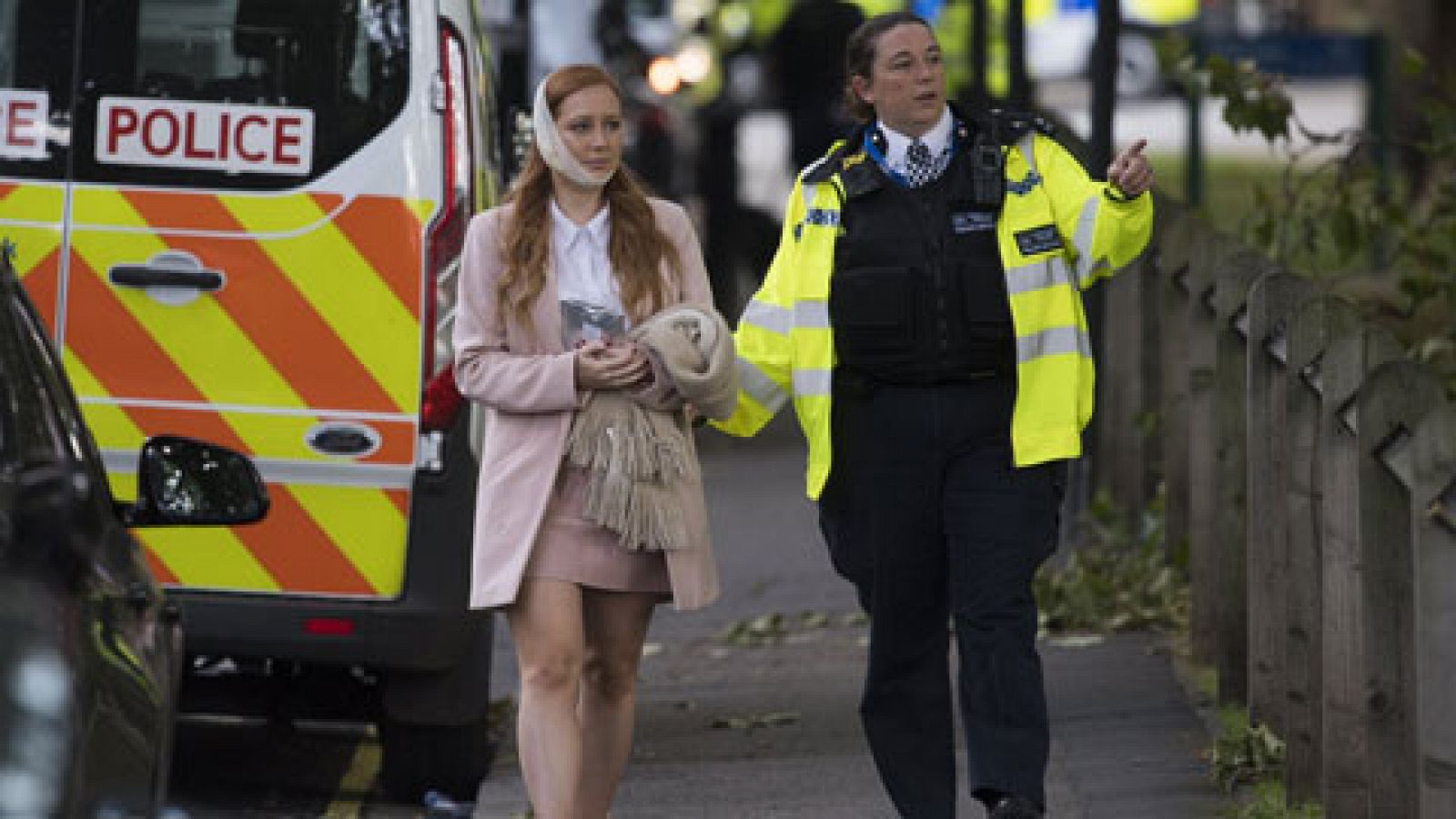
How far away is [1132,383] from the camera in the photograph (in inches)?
489

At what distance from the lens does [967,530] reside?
6.97 metres

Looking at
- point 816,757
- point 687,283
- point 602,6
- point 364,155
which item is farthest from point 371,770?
point 602,6

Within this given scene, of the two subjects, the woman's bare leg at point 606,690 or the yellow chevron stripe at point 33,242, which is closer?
the woman's bare leg at point 606,690

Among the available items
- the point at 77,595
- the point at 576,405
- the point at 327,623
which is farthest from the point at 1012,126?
the point at 77,595

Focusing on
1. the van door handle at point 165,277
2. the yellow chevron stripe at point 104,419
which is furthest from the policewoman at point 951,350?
the yellow chevron stripe at point 104,419

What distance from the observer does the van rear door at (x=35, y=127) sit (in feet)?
26.5

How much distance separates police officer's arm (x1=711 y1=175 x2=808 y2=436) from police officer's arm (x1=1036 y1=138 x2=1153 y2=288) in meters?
0.51

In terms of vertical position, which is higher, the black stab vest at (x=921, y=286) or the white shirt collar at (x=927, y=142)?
the white shirt collar at (x=927, y=142)

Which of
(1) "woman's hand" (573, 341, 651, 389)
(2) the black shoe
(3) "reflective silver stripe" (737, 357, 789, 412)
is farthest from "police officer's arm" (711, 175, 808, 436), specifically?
(2) the black shoe

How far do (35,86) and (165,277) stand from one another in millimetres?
542

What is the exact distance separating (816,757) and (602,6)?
13.9 m

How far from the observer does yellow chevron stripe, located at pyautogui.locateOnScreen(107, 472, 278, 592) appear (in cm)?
815

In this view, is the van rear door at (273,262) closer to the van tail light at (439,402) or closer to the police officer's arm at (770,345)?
the van tail light at (439,402)

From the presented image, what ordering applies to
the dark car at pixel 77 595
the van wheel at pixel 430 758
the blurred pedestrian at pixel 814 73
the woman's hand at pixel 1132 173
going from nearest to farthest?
1. the dark car at pixel 77 595
2. the woman's hand at pixel 1132 173
3. the van wheel at pixel 430 758
4. the blurred pedestrian at pixel 814 73
